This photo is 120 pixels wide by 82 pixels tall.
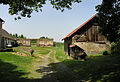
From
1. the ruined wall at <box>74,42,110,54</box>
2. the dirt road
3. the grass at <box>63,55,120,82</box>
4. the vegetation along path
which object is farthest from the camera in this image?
the ruined wall at <box>74,42,110,54</box>

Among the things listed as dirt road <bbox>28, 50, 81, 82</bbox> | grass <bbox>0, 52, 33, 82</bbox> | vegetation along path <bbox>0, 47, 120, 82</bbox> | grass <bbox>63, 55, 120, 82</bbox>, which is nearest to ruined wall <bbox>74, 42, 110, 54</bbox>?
vegetation along path <bbox>0, 47, 120, 82</bbox>

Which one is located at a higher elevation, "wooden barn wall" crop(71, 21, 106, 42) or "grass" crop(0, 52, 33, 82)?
"wooden barn wall" crop(71, 21, 106, 42)

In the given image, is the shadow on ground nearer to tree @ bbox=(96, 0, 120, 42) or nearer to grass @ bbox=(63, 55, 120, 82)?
grass @ bbox=(63, 55, 120, 82)

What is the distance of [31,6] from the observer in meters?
6.18

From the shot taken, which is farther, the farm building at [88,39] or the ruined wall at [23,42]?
the ruined wall at [23,42]

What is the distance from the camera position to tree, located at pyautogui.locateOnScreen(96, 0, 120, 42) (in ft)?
20.6

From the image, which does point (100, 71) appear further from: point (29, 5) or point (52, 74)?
point (29, 5)

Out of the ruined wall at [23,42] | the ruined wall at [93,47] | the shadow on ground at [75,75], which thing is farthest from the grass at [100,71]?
the ruined wall at [23,42]

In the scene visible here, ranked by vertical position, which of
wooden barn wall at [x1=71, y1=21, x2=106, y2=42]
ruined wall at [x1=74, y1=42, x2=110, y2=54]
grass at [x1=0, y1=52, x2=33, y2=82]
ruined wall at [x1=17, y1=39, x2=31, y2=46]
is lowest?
grass at [x1=0, y1=52, x2=33, y2=82]

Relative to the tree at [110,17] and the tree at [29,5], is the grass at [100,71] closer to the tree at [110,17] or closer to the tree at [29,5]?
the tree at [110,17]

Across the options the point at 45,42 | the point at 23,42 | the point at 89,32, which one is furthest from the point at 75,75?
the point at 23,42

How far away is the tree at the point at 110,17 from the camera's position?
20.6ft

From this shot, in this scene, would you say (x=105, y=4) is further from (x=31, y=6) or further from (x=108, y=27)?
(x=31, y=6)

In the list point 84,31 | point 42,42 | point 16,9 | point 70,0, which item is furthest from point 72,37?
point 42,42
